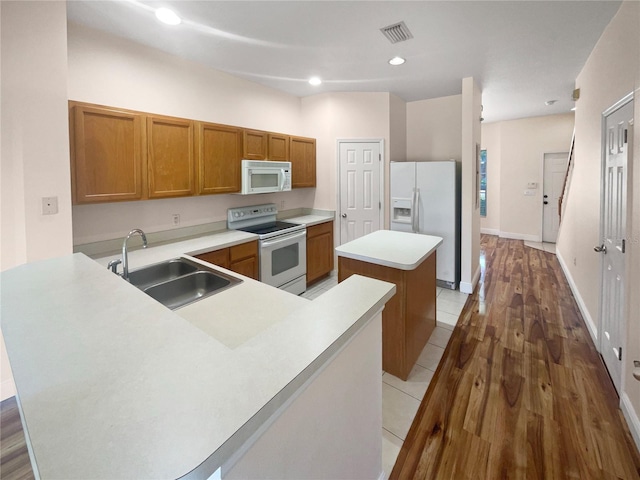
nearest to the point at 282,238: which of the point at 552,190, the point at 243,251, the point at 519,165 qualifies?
the point at 243,251

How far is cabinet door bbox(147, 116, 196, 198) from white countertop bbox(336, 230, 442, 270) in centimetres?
162

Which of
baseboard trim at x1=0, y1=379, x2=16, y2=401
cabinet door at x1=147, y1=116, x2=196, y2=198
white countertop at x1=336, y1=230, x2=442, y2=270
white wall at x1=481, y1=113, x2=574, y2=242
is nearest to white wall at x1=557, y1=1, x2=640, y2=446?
white countertop at x1=336, y1=230, x2=442, y2=270

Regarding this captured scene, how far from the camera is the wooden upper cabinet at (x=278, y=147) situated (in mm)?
3980

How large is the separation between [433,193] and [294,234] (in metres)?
1.96

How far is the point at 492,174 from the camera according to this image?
25.4ft

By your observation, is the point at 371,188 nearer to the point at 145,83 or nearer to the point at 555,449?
the point at 145,83

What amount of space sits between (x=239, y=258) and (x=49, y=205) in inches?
61.7

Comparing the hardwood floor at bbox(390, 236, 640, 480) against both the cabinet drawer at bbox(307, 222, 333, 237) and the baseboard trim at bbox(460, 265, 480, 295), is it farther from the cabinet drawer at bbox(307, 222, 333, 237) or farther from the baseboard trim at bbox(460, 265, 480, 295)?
the cabinet drawer at bbox(307, 222, 333, 237)

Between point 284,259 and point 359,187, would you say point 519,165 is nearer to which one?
point 359,187

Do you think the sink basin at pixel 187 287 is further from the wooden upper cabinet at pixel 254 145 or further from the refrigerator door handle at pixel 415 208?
the refrigerator door handle at pixel 415 208

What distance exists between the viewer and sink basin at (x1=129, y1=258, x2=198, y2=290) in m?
2.30

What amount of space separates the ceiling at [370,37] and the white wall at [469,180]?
0.81 ft

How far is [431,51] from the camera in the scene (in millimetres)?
3145

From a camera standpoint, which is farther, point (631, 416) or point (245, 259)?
point (245, 259)
